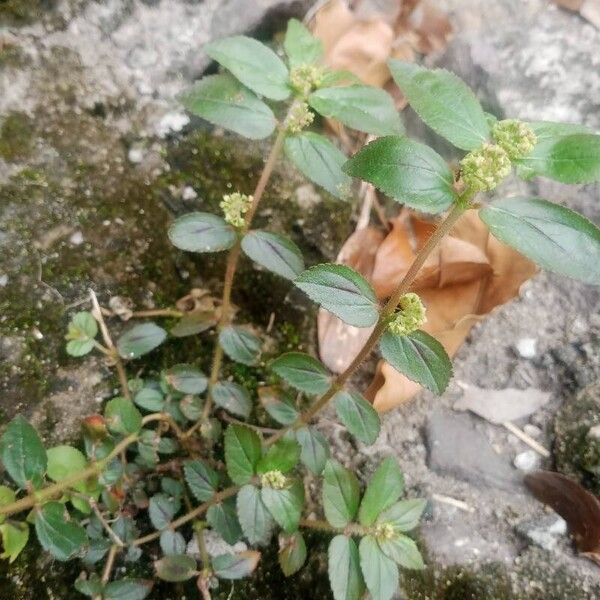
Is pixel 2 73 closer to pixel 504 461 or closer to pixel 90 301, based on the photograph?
pixel 90 301

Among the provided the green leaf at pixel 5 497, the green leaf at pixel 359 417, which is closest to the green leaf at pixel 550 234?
the green leaf at pixel 359 417

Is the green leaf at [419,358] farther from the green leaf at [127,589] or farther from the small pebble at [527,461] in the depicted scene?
the green leaf at [127,589]

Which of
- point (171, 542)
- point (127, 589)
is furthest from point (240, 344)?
point (127, 589)

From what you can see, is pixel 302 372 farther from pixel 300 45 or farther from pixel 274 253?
pixel 300 45

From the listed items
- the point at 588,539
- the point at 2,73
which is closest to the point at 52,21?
the point at 2,73

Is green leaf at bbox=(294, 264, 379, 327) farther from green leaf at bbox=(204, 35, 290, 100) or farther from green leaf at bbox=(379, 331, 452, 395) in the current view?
green leaf at bbox=(204, 35, 290, 100)

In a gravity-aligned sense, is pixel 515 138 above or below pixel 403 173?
above
